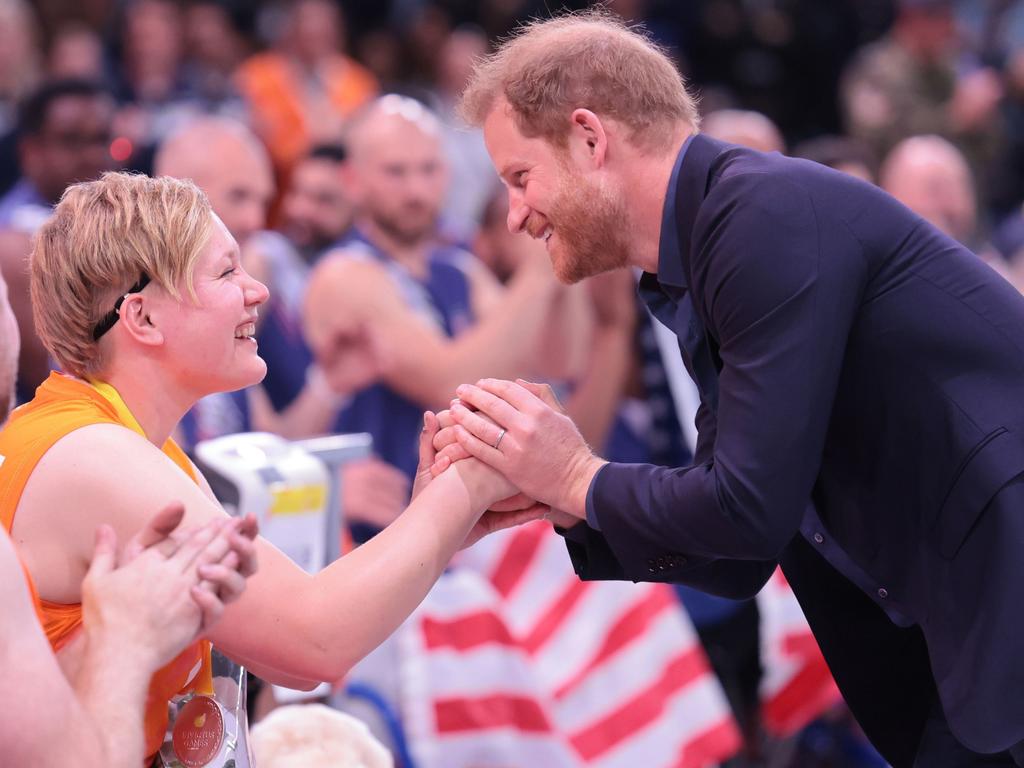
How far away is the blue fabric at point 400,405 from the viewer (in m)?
4.87

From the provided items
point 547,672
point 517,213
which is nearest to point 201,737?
point 517,213

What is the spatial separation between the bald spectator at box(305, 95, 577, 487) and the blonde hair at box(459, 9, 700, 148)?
2.18 m

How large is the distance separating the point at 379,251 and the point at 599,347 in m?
0.87

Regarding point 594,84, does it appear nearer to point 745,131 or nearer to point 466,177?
point 745,131

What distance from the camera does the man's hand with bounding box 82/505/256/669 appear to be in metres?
2.07

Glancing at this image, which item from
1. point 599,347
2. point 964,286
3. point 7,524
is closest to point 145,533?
point 7,524

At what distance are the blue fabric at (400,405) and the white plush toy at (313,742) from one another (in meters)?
1.89

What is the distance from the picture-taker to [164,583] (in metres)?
2.09

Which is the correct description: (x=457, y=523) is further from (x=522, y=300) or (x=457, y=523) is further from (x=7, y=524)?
(x=522, y=300)

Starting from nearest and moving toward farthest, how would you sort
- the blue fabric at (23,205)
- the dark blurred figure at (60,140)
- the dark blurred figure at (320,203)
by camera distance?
the blue fabric at (23,205) → the dark blurred figure at (60,140) → the dark blurred figure at (320,203)

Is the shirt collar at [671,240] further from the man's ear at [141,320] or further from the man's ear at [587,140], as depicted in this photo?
the man's ear at [141,320]

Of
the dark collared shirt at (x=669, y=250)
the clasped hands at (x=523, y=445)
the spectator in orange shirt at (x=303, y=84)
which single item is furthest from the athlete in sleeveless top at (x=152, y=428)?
the spectator in orange shirt at (x=303, y=84)

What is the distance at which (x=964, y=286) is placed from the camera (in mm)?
2480

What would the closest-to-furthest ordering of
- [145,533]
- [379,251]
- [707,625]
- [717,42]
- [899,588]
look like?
[145,533] < [899,588] < [707,625] < [379,251] < [717,42]
